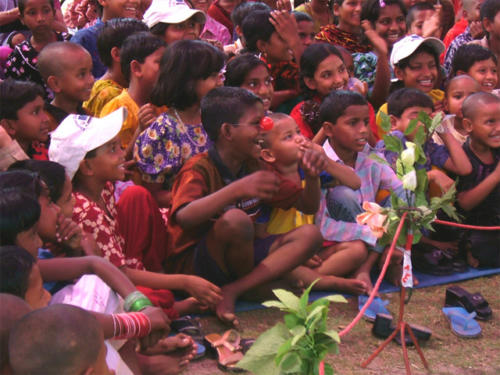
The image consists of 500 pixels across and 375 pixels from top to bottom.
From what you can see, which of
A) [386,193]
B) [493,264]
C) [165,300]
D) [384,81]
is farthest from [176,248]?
[384,81]

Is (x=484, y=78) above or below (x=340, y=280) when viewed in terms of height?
above

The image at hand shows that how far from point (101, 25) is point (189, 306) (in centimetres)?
245

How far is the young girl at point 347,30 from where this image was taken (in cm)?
557

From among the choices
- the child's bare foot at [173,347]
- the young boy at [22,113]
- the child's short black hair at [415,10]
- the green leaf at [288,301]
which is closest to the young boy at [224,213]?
the child's bare foot at [173,347]

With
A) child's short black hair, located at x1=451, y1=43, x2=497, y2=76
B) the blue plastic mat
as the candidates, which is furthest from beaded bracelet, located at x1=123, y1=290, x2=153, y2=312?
child's short black hair, located at x1=451, y1=43, x2=497, y2=76

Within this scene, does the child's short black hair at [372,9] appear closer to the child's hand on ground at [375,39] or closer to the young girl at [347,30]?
the young girl at [347,30]

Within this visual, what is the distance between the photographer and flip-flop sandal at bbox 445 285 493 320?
11.4ft

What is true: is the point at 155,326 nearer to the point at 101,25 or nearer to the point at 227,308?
the point at 227,308

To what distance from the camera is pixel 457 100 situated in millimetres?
4672

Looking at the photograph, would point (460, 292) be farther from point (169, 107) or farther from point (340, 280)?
point (169, 107)

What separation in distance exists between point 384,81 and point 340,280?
1931mm

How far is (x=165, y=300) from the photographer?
3094mm

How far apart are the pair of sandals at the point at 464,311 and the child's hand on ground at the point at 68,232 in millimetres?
1767

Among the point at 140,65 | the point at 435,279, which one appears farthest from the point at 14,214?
the point at 435,279
